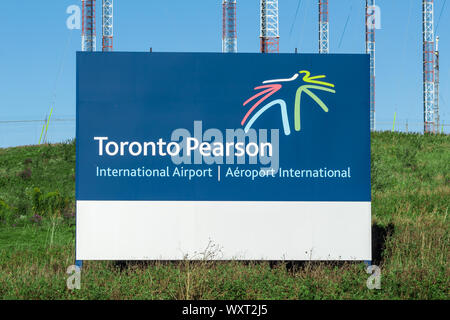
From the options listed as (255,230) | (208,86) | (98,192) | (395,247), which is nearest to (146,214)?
(98,192)

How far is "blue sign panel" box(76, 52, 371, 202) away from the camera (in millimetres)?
7762

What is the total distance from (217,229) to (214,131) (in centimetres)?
163

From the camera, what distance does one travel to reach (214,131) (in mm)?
7793

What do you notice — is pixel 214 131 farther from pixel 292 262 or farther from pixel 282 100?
pixel 292 262

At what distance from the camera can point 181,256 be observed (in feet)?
25.6

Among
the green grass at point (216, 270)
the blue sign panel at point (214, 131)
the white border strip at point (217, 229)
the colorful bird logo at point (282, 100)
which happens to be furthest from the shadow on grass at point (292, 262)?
the colorful bird logo at point (282, 100)

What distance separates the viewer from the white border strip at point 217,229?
7762mm

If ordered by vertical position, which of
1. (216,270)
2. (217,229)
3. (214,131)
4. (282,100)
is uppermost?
(282,100)

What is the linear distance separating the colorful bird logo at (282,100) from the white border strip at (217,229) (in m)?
1.36

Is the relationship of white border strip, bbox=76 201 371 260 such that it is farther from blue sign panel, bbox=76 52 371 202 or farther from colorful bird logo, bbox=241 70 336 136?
colorful bird logo, bbox=241 70 336 136

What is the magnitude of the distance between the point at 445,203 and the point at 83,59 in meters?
13.0

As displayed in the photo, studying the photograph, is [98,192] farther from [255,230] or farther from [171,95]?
[255,230]

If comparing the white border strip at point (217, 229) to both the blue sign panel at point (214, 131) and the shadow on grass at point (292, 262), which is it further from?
the shadow on grass at point (292, 262)

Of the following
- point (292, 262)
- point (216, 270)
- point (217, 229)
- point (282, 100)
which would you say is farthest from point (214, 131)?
point (292, 262)
